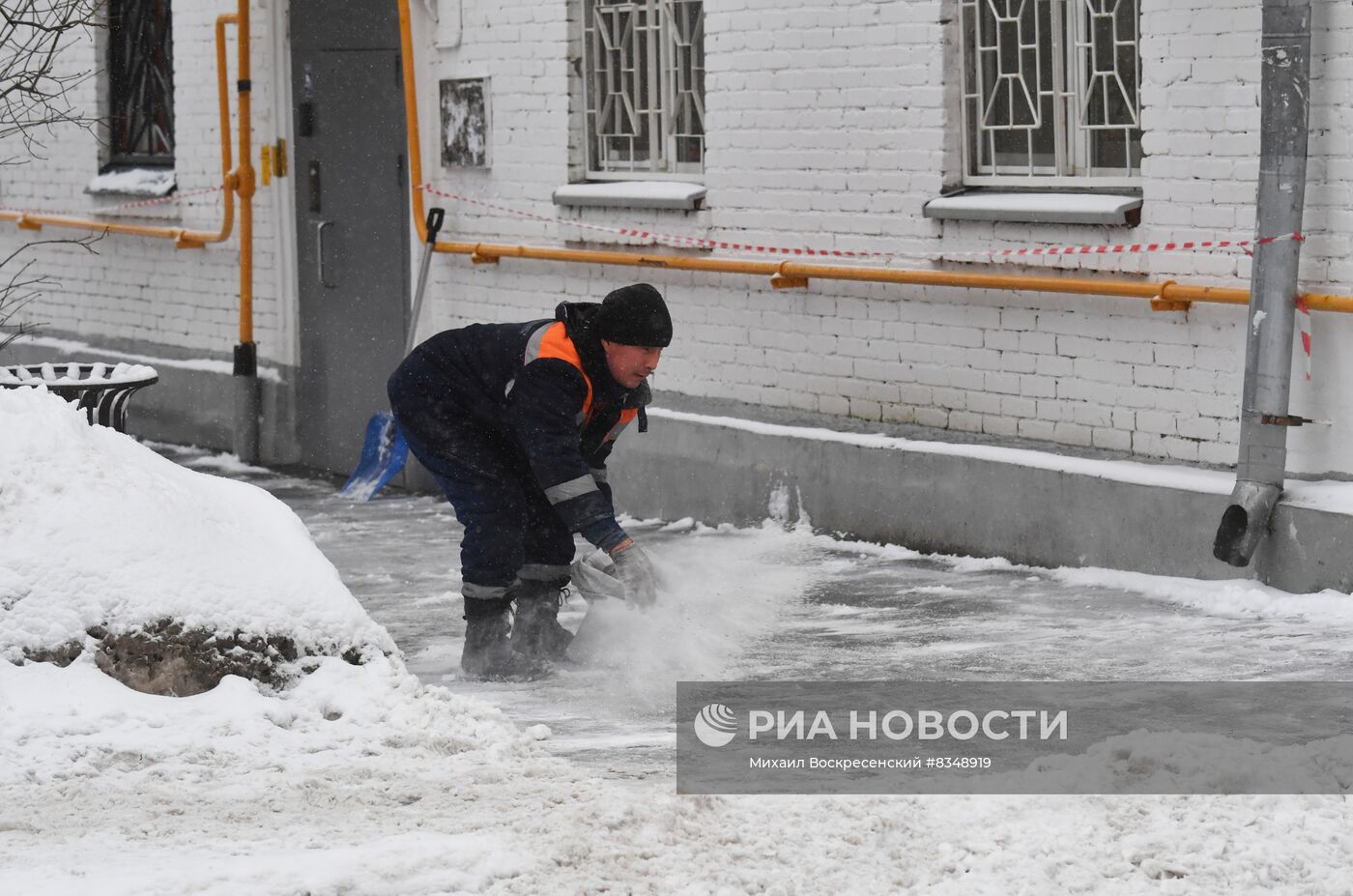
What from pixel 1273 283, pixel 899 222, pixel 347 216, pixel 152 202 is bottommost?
pixel 1273 283

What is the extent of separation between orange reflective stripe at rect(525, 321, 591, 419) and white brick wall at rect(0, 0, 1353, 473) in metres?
2.56

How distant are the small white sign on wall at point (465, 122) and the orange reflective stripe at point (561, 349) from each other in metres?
4.91

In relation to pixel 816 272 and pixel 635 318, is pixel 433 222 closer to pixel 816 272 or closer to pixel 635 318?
pixel 816 272

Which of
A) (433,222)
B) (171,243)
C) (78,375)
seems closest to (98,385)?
(78,375)

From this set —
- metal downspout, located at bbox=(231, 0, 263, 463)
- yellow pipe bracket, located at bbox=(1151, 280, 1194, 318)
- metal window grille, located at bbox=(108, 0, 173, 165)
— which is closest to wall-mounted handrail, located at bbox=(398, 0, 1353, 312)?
yellow pipe bracket, located at bbox=(1151, 280, 1194, 318)

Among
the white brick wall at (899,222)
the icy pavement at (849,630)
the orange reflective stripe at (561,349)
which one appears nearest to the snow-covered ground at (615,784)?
the icy pavement at (849,630)

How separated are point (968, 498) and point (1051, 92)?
164cm

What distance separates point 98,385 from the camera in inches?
359

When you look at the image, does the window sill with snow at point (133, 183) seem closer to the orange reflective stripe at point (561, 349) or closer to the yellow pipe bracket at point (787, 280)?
the yellow pipe bracket at point (787, 280)

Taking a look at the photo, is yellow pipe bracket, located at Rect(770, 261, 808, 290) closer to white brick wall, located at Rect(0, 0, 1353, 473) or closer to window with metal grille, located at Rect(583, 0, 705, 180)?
white brick wall, located at Rect(0, 0, 1353, 473)

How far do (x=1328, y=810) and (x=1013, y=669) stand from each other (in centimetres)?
204

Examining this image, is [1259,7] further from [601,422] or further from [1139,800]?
[1139,800]

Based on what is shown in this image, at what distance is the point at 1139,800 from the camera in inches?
180

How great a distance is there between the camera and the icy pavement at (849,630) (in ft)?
20.3
